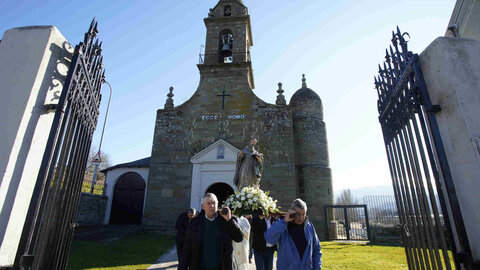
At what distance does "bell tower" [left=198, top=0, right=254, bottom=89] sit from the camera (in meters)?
15.9

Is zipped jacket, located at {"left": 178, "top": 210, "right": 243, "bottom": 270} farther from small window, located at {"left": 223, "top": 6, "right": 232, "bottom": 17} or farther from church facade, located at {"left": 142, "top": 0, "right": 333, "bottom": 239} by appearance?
small window, located at {"left": 223, "top": 6, "right": 232, "bottom": 17}

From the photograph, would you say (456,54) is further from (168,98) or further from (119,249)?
(168,98)

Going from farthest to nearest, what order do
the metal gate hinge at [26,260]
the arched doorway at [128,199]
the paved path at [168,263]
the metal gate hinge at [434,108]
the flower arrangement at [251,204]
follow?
1. the arched doorway at [128,199]
2. the paved path at [168,263]
3. the flower arrangement at [251,204]
4. the metal gate hinge at [434,108]
5. the metal gate hinge at [26,260]

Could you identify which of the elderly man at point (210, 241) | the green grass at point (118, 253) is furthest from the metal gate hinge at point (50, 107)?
the green grass at point (118, 253)

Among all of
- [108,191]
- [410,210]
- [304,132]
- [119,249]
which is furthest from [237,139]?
[410,210]

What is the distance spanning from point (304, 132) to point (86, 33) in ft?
44.0

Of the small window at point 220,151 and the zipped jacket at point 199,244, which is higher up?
the small window at point 220,151

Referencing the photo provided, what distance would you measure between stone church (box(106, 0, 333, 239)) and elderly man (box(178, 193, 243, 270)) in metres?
10.1

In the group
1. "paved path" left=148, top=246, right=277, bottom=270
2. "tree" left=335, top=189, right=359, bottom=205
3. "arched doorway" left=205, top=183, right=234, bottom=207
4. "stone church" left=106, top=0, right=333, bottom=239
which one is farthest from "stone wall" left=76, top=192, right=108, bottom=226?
A: "tree" left=335, top=189, right=359, bottom=205

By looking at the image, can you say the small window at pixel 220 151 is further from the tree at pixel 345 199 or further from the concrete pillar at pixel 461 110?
the tree at pixel 345 199

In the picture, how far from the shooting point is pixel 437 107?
2984 mm

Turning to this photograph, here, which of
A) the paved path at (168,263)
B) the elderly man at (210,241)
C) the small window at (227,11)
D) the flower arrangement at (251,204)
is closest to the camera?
the elderly man at (210,241)

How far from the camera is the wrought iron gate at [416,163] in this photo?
106 inches

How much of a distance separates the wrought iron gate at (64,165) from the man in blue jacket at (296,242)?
2497 mm
